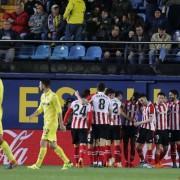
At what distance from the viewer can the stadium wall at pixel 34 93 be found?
75.5 feet

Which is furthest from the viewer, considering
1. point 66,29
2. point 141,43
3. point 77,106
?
point 66,29

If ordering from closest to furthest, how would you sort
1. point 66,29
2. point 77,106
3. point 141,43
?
point 77,106, point 141,43, point 66,29

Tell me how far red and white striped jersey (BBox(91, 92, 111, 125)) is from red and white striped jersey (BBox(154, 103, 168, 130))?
1.26 meters

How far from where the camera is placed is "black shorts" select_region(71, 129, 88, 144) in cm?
2141

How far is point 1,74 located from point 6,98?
710mm

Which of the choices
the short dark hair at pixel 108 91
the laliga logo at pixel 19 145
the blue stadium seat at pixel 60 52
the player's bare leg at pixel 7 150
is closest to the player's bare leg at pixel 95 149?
the short dark hair at pixel 108 91

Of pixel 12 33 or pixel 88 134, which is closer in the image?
pixel 88 134

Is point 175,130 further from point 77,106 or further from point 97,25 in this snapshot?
point 97,25

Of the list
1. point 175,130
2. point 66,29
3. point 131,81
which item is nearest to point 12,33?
point 66,29

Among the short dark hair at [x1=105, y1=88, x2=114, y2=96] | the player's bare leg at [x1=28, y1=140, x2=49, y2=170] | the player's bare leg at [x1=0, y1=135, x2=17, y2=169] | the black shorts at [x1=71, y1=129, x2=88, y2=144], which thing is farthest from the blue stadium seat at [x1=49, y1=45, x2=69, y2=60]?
the player's bare leg at [x1=0, y1=135, x2=17, y2=169]

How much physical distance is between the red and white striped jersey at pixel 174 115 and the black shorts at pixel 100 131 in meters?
1.63

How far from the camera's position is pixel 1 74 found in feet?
78.1

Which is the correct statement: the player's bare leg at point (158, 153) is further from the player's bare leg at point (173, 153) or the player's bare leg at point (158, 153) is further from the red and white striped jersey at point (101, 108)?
the red and white striped jersey at point (101, 108)
